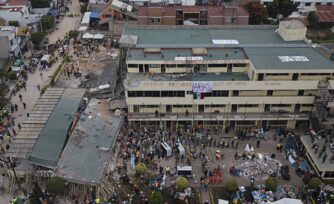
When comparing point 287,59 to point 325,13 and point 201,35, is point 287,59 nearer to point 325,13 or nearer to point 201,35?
point 201,35

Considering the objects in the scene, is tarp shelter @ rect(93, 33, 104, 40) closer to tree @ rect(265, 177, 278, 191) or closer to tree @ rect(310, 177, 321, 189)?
tree @ rect(265, 177, 278, 191)

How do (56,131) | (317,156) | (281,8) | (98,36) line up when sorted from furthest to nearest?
(281,8) < (98,36) < (56,131) < (317,156)

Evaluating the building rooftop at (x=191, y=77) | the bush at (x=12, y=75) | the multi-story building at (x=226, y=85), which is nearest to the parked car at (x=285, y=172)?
the multi-story building at (x=226, y=85)

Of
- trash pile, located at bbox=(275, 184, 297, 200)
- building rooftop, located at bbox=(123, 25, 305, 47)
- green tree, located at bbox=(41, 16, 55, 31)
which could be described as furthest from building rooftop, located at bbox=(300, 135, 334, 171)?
green tree, located at bbox=(41, 16, 55, 31)

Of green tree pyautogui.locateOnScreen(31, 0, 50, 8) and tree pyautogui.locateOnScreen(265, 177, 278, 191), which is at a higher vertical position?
green tree pyautogui.locateOnScreen(31, 0, 50, 8)

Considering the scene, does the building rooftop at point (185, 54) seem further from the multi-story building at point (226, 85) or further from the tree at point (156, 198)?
the tree at point (156, 198)

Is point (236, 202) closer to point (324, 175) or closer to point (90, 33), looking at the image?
point (324, 175)

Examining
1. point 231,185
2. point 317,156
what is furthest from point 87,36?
point 317,156
